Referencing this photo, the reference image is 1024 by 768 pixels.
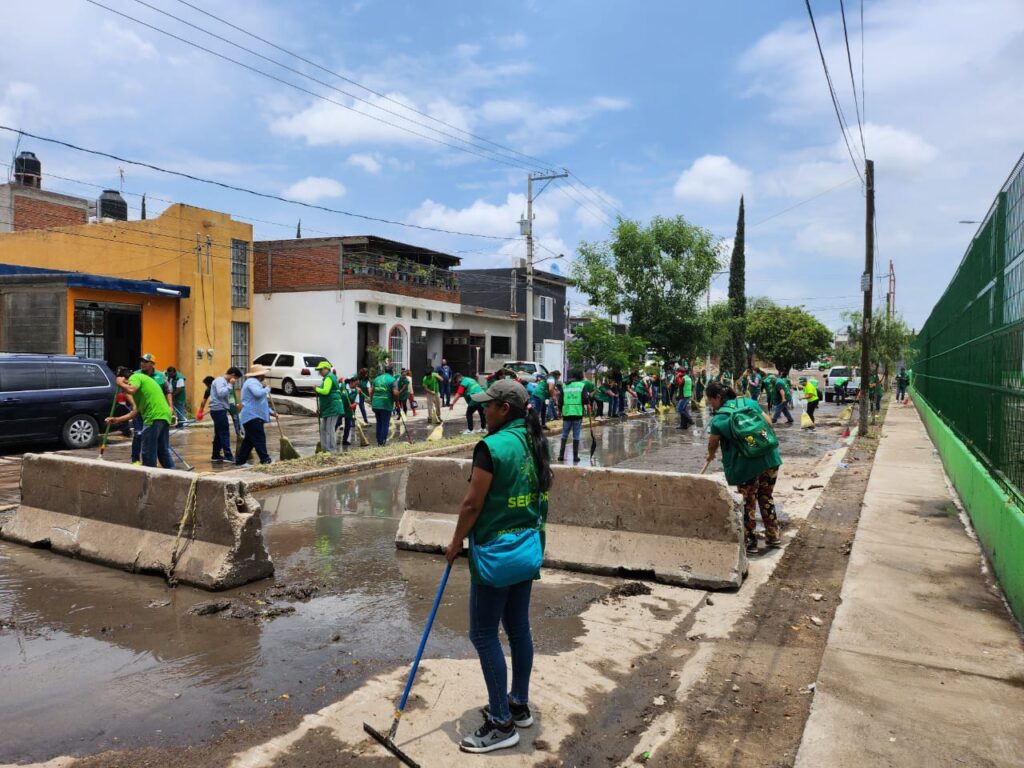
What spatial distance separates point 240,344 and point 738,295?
2758 cm

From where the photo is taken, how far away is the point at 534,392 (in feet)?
51.1

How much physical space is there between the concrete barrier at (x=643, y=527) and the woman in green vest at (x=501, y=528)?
9.37 ft

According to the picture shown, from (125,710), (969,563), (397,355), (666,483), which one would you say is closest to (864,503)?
(969,563)

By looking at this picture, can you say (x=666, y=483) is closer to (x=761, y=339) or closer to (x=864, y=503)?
(x=864, y=503)

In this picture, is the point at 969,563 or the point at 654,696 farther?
the point at 969,563

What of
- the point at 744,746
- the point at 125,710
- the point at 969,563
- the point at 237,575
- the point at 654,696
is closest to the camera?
the point at 744,746

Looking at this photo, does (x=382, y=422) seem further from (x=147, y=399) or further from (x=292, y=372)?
(x=292, y=372)

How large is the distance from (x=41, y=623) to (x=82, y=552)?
5.87ft

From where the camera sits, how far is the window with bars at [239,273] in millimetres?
26798

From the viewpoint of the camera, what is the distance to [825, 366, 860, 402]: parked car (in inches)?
1480

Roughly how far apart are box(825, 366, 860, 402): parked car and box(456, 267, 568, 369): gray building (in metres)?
16.3

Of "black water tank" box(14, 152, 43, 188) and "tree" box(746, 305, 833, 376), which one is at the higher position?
"black water tank" box(14, 152, 43, 188)

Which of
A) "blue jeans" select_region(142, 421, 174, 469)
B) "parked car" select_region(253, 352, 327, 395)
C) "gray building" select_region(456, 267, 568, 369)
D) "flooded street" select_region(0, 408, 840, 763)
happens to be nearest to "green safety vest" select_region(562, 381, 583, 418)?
"flooded street" select_region(0, 408, 840, 763)

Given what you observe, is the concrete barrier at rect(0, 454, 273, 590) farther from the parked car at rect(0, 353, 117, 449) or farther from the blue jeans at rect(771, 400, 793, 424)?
the blue jeans at rect(771, 400, 793, 424)
